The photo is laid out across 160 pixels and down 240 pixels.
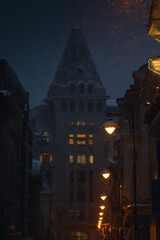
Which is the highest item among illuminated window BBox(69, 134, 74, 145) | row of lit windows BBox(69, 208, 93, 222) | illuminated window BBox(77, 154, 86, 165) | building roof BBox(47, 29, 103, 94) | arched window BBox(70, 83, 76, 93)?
building roof BBox(47, 29, 103, 94)

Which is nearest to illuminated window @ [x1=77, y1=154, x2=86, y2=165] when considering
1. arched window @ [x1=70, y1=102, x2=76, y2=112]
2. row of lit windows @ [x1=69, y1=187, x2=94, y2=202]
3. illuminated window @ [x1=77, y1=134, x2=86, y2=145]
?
illuminated window @ [x1=77, y1=134, x2=86, y2=145]

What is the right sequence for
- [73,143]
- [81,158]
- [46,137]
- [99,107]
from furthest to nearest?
[99,107] → [46,137] → [73,143] → [81,158]

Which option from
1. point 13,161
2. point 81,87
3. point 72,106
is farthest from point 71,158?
point 13,161

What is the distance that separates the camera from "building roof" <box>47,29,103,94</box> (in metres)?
129

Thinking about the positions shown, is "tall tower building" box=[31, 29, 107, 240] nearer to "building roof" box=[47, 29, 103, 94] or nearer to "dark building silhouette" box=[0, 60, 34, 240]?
"building roof" box=[47, 29, 103, 94]

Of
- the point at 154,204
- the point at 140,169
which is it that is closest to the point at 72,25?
the point at 140,169

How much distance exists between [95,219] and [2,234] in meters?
72.8

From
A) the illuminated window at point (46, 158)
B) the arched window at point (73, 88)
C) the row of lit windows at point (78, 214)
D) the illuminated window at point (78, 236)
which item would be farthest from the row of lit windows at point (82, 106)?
the illuminated window at point (78, 236)

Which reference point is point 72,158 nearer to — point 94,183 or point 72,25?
point 94,183

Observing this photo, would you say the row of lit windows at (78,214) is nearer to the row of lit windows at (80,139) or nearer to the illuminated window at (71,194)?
the illuminated window at (71,194)

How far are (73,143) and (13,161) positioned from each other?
219ft

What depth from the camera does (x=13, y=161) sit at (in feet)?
184

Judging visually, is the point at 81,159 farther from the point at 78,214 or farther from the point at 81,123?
the point at 78,214

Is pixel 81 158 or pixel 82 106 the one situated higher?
pixel 82 106
